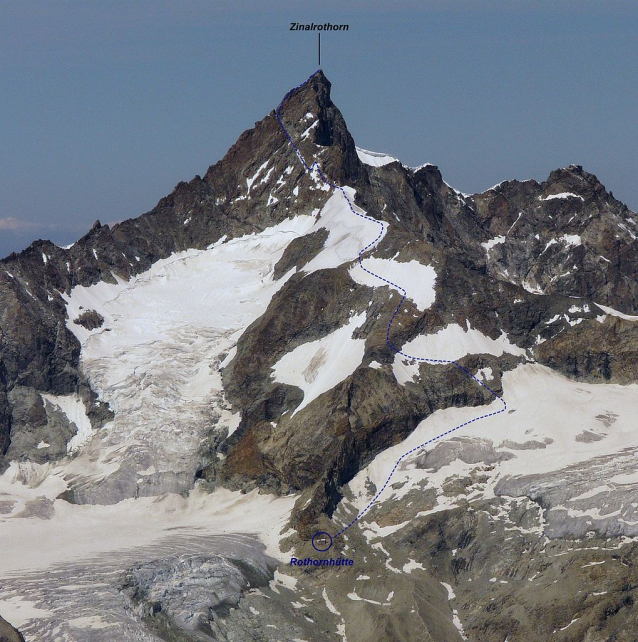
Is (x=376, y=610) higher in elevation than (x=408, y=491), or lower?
lower

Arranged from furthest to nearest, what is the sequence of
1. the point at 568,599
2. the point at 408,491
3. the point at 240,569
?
the point at 408,491
the point at 240,569
the point at 568,599

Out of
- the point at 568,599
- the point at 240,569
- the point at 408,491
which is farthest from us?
the point at 408,491

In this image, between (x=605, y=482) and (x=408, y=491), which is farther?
(x=408, y=491)

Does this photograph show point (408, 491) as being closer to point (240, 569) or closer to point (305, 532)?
point (305, 532)

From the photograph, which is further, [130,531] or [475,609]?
[130,531]

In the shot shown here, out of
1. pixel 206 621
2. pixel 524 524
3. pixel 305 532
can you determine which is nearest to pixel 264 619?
pixel 206 621

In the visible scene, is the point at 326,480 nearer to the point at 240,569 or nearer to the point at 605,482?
the point at 240,569

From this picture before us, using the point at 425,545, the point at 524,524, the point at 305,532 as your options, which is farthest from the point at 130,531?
the point at 524,524

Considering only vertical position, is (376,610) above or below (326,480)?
below
